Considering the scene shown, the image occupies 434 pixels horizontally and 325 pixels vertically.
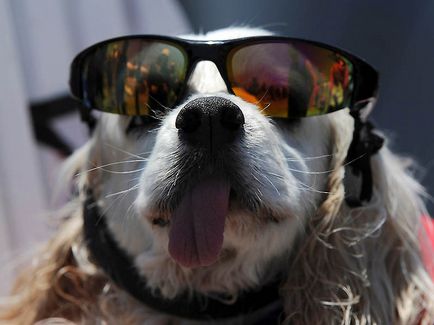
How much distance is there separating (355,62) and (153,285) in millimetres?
499

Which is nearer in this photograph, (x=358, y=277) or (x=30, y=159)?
(x=358, y=277)

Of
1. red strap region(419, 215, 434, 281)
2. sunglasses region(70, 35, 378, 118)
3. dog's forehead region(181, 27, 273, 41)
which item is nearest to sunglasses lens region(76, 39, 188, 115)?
sunglasses region(70, 35, 378, 118)

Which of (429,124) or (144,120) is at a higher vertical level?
(144,120)

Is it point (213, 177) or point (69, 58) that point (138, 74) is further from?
point (69, 58)

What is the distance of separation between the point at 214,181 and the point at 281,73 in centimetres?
23

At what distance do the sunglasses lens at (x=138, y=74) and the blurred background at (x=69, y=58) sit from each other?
1.79 ft

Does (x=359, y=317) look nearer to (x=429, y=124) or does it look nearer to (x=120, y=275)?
(x=120, y=275)

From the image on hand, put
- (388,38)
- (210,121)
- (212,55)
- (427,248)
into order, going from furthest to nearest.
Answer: (388,38), (427,248), (212,55), (210,121)

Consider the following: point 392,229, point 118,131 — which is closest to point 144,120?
point 118,131

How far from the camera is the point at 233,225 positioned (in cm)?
99

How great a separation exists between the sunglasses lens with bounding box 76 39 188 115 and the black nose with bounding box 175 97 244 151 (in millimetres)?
145

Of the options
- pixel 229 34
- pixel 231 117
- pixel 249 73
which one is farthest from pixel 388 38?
pixel 231 117

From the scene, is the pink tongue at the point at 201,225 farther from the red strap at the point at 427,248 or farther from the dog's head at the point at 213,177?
the red strap at the point at 427,248

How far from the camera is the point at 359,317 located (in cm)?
108
